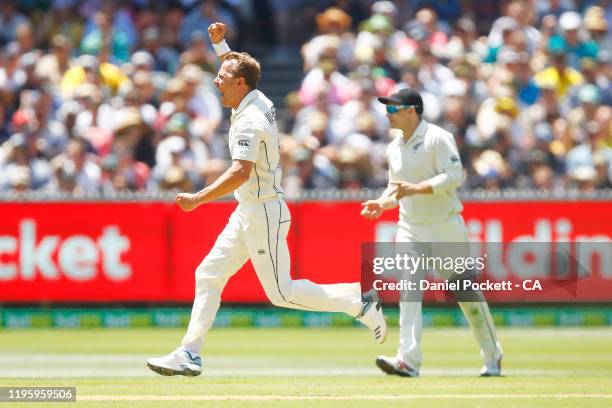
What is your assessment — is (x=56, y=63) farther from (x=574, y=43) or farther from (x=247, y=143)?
(x=247, y=143)

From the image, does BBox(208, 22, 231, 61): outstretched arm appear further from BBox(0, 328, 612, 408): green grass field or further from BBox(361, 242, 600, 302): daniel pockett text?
BBox(361, 242, 600, 302): daniel pockett text

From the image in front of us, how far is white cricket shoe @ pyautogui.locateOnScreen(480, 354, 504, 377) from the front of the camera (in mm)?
10961

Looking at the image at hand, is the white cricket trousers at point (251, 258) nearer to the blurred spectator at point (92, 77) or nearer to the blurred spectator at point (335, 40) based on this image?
the blurred spectator at point (92, 77)

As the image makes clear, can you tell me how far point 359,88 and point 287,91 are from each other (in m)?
2.37

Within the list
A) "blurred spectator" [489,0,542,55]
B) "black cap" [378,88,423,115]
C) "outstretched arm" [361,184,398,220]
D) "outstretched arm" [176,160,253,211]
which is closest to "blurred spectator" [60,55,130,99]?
"blurred spectator" [489,0,542,55]

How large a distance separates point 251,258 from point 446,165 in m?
1.71

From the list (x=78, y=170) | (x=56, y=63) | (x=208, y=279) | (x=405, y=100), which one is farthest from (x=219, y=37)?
(x=56, y=63)

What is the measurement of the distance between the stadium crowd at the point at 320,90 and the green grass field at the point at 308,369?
2.03 metres

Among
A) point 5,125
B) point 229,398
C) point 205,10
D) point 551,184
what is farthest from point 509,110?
point 229,398

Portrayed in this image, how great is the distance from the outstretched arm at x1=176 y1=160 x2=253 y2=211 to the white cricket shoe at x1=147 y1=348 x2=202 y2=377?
3.46ft

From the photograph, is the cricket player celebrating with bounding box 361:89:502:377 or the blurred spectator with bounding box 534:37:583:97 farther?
the blurred spectator with bounding box 534:37:583:97

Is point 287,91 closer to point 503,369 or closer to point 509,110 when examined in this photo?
point 509,110

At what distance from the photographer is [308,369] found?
11812 mm

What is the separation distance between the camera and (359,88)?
61.1 feet
